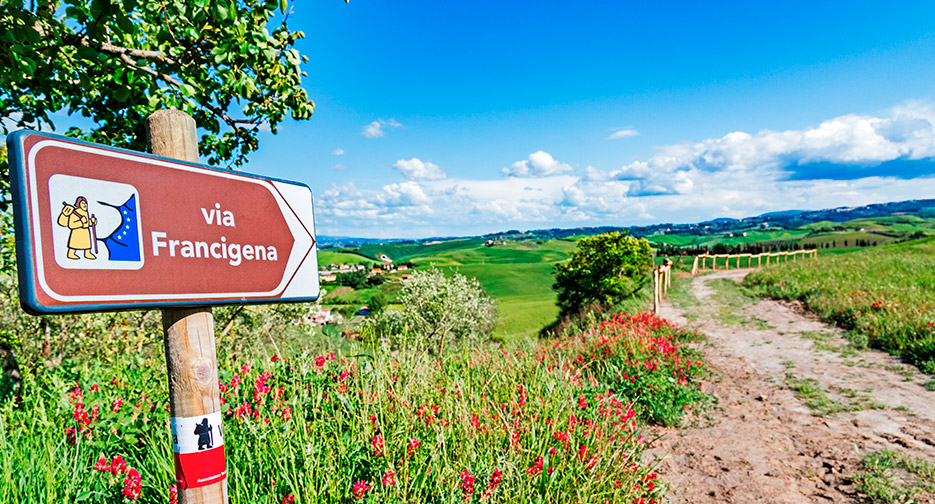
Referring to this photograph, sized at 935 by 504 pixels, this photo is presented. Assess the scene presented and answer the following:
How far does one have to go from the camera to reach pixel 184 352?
1559 millimetres

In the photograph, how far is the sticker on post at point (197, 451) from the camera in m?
1.52

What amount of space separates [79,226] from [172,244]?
0.79ft

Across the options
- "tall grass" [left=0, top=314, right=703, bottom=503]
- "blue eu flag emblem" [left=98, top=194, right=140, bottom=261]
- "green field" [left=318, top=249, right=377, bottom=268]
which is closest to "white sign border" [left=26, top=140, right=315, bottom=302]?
"blue eu flag emblem" [left=98, top=194, right=140, bottom=261]

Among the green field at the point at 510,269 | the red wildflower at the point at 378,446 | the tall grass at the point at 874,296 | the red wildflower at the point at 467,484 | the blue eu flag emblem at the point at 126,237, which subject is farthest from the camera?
the green field at the point at 510,269

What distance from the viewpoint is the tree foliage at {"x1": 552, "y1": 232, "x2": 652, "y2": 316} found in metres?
24.3

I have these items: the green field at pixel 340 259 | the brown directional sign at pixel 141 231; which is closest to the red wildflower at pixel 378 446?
the brown directional sign at pixel 141 231

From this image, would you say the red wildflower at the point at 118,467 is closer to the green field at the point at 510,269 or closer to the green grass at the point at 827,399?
the green grass at the point at 827,399

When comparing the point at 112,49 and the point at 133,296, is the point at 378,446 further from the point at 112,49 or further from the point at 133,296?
the point at 112,49

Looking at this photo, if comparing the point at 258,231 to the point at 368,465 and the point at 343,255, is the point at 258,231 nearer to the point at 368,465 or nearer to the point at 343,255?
the point at 368,465

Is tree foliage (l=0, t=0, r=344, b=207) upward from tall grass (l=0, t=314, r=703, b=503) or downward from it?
upward

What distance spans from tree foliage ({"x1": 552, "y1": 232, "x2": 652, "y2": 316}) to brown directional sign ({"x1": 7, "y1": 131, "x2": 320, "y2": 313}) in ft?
75.9

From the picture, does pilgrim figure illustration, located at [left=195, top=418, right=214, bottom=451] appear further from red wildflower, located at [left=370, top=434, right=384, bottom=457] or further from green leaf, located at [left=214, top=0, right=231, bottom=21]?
green leaf, located at [left=214, top=0, right=231, bottom=21]

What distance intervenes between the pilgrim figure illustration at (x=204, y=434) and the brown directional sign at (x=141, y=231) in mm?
451

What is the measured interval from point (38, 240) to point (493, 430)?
2.88 metres
